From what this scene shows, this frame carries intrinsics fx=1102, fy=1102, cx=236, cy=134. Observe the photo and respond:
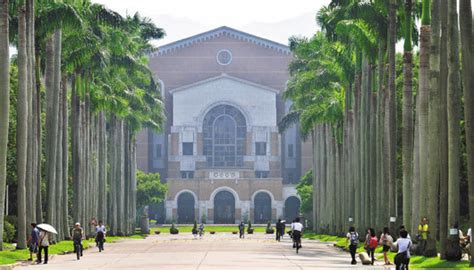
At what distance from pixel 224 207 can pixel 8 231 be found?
3570 inches

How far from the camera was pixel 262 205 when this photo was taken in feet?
481

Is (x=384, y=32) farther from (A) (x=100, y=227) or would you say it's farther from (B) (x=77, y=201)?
(B) (x=77, y=201)

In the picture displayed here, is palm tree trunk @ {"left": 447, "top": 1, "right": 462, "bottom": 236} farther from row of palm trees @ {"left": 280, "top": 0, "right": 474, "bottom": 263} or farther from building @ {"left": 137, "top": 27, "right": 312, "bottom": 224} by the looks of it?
building @ {"left": 137, "top": 27, "right": 312, "bottom": 224}

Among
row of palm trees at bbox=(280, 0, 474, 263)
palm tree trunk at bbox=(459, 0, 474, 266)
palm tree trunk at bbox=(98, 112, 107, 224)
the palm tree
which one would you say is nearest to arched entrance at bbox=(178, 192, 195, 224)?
row of palm trees at bbox=(280, 0, 474, 263)

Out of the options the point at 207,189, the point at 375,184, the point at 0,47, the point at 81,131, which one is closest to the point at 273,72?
the point at 207,189

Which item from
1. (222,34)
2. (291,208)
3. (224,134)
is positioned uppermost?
(222,34)

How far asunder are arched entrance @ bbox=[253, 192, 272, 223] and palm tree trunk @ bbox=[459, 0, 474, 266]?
114 m

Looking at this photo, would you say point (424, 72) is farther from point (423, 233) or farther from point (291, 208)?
point (291, 208)

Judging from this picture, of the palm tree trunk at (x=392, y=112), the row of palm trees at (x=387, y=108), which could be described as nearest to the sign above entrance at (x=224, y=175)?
the row of palm trees at (x=387, y=108)

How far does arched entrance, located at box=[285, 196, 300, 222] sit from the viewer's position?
14625 cm

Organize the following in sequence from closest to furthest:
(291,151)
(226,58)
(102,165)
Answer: (102,165) → (291,151) → (226,58)

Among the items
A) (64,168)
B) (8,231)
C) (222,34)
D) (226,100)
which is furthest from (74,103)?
(222,34)

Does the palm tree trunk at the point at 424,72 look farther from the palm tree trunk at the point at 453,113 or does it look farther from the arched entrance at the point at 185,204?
the arched entrance at the point at 185,204

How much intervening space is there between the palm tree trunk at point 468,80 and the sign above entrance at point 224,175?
4456 inches
